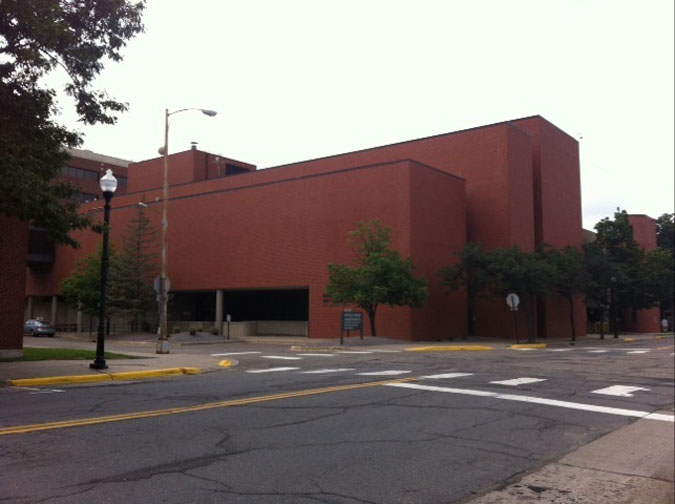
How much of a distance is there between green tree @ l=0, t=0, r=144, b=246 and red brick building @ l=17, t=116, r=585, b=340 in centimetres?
2430

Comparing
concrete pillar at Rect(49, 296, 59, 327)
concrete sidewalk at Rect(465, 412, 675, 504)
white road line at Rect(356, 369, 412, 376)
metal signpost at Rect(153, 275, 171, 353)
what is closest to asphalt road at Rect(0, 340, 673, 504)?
concrete sidewalk at Rect(465, 412, 675, 504)

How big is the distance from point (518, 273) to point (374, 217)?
9.71 meters

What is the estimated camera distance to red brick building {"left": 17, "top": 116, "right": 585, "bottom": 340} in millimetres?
38469

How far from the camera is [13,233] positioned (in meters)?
18.8

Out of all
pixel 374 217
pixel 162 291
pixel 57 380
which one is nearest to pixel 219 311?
pixel 374 217

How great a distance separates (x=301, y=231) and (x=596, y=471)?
36.0 metres

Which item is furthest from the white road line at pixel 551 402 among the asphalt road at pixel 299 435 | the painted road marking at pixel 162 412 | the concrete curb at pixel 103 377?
the concrete curb at pixel 103 377

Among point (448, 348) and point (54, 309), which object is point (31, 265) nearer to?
point (54, 309)

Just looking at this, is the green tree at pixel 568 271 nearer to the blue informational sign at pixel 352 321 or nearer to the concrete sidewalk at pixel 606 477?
the blue informational sign at pixel 352 321

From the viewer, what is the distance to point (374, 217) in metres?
38.7

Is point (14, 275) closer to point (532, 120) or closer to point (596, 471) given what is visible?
point (596, 471)

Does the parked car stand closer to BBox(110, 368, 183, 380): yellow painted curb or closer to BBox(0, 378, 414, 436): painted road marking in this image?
BBox(110, 368, 183, 380): yellow painted curb

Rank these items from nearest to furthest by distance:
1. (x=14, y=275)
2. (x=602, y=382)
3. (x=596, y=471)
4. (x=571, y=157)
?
1. (x=596, y=471)
2. (x=602, y=382)
3. (x=14, y=275)
4. (x=571, y=157)

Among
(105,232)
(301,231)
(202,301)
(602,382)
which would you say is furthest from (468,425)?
(202,301)
